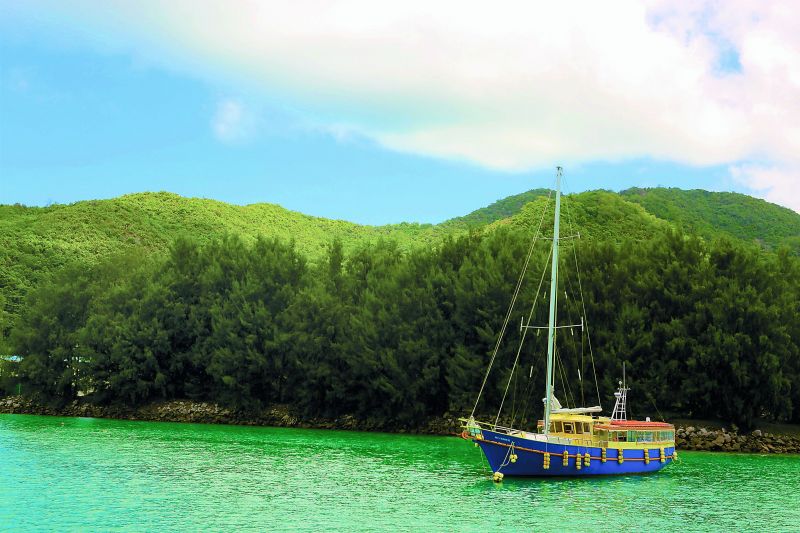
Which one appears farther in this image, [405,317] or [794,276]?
[405,317]

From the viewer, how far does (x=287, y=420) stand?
62125 mm

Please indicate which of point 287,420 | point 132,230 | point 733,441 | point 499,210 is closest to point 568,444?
point 733,441

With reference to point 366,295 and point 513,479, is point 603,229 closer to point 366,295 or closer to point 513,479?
point 366,295

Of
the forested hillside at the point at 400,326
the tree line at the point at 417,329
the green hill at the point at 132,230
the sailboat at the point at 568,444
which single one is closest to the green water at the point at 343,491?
the sailboat at the point at 568,444

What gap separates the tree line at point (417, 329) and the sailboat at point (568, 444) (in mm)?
9056

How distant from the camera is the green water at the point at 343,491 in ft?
83.8

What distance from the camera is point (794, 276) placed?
178 feet

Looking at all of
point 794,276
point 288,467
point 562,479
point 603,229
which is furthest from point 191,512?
point 603,229

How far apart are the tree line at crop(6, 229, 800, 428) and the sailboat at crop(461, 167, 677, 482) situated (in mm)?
9056

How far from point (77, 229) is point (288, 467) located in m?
88.5

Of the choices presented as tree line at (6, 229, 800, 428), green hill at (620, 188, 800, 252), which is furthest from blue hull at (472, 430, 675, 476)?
green hill at (620, 188, 800, 252)

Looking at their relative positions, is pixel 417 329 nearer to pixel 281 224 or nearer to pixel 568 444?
pixel 568 444

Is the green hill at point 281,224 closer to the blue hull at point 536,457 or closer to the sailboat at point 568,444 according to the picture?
the sailboat at point 568,444

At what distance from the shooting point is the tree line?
1998 inches
